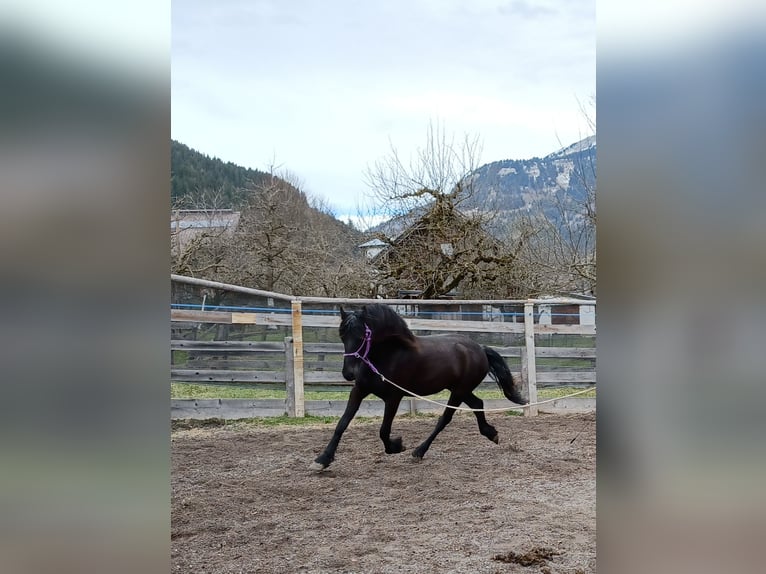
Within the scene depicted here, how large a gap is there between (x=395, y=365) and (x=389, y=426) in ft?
1.72

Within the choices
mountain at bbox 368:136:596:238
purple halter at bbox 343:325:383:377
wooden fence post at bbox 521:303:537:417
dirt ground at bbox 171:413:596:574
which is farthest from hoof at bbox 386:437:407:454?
mountain at bbox 368:136:596:238

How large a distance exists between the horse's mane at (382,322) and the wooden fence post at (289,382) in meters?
2.07

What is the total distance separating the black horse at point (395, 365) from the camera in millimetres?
4043

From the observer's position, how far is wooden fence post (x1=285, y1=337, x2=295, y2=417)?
589 centimetres

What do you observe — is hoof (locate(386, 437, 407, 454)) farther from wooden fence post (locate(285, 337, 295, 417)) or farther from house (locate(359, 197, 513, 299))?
house (locate(359, 197, 513, 299))

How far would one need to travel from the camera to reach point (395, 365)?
4211 millimetres

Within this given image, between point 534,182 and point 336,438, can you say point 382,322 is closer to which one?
point 336,438

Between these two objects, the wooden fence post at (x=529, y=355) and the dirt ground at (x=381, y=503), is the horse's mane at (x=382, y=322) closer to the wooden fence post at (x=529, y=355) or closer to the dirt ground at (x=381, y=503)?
the dirt ground at (x=381, y=503)
